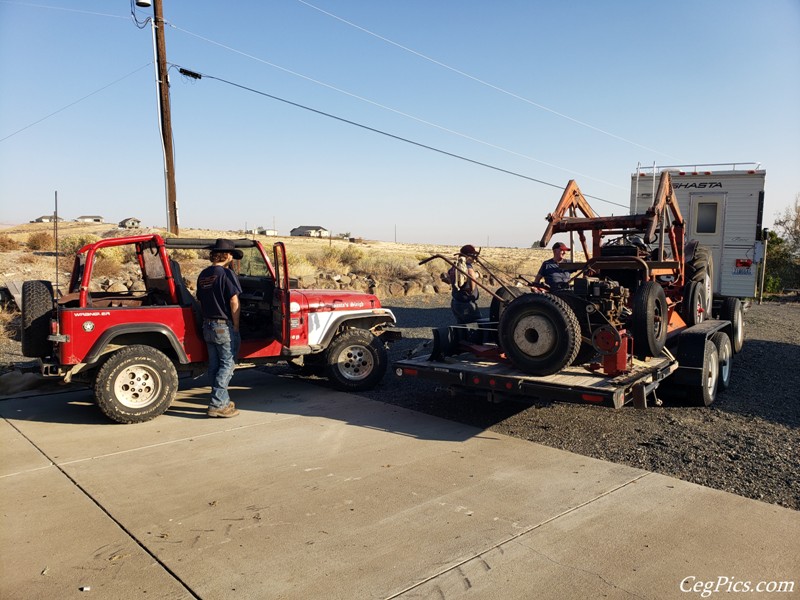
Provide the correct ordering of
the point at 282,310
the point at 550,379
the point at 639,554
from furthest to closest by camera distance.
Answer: the point at 282,310
the point at 550,379
the point at 639,554

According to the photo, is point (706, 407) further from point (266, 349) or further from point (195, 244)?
point (195, 244)

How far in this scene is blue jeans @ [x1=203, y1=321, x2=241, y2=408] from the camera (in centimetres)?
661

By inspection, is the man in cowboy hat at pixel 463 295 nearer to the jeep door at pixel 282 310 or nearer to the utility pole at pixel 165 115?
the jeep door at pixel 282 310

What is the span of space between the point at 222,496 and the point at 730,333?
8213 millimetres

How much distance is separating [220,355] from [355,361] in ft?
6.22

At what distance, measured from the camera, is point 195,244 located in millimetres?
7266

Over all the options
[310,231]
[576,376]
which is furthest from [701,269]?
[310,231]

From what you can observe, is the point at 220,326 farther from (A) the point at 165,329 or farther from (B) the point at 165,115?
(B) the point at 165,115

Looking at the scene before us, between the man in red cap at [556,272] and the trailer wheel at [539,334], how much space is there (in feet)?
6.51

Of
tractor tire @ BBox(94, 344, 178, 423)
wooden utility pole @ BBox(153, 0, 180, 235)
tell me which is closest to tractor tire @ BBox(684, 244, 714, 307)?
tractor tire @ BBox(94, 344, 178, 423)

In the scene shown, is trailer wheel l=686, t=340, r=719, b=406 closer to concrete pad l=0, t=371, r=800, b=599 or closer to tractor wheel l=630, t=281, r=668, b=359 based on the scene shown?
tractor wheel l=630, t=281, r=668, b=359

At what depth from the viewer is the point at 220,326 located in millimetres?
6598

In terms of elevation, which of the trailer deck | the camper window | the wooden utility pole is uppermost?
the wooden utility pole

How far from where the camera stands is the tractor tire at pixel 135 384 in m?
6.30
